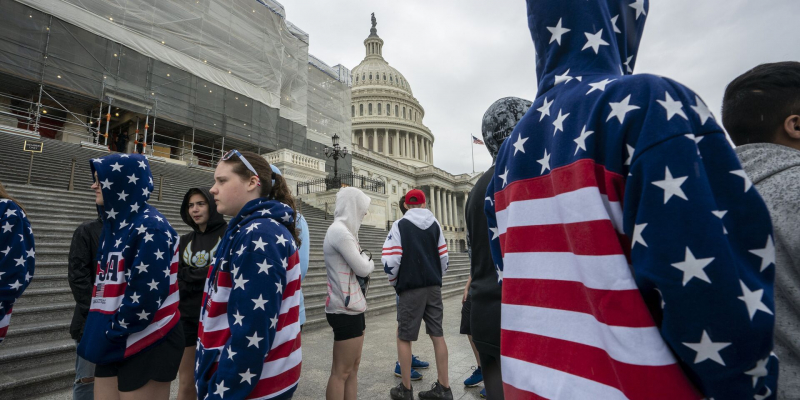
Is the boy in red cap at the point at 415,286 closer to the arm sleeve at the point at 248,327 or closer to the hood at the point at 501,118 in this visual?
the hood at the point at 501,118

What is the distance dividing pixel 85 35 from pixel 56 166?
1073cm

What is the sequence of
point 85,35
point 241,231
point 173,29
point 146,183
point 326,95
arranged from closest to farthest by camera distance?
point 241,231 → point 146,183 → point 85,35 → point 173,29 → point 326,95

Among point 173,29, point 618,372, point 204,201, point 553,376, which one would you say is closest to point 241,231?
point 553,376

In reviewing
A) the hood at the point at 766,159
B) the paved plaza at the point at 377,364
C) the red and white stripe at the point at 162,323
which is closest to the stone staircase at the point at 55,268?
the paved plaza at the point at 377,364

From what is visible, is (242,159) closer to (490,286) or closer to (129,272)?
(129,272)

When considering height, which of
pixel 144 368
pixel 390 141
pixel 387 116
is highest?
pixel 387 116

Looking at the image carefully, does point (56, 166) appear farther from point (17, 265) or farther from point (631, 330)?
point (631, 330)

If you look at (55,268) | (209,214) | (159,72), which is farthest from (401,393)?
(159,72)

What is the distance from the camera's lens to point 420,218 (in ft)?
14.5

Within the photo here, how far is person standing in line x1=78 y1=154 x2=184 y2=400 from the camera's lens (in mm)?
2346

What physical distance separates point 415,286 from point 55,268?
6.31 metres

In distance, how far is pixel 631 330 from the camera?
85cm

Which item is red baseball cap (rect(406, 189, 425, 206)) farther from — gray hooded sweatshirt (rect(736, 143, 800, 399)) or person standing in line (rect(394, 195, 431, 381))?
gray hooded sweatshirt (rect(736, 143, 800, 399))

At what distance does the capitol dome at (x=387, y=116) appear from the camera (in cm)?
7044
